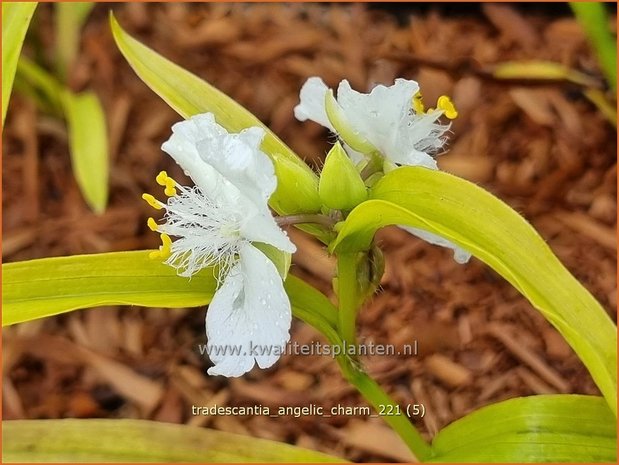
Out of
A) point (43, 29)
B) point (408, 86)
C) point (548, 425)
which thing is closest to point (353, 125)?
point (408, 86)

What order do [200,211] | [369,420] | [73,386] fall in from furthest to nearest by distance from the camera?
[73,386] < [369,420] < [200,211]

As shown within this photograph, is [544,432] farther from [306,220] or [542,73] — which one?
[542,73]

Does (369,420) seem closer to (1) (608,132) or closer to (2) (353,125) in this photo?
(2) (353,125)

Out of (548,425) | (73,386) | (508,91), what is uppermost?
(508,91)

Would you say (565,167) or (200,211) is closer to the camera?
(200,211)

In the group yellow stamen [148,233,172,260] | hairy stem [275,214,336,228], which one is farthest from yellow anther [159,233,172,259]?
hairy stem [275,214,336,228]

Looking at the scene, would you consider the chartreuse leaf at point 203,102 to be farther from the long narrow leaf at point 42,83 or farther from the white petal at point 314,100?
the long narrow leaf at point 42,83

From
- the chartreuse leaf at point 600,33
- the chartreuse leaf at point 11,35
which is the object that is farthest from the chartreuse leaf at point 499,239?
the chartreuse leaf at point 600,33

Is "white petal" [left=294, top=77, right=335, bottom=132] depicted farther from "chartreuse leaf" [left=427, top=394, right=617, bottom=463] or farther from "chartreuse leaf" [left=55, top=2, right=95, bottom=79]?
"chartreuse leaf" [left=55, top=2, right=95, bottom=79]
